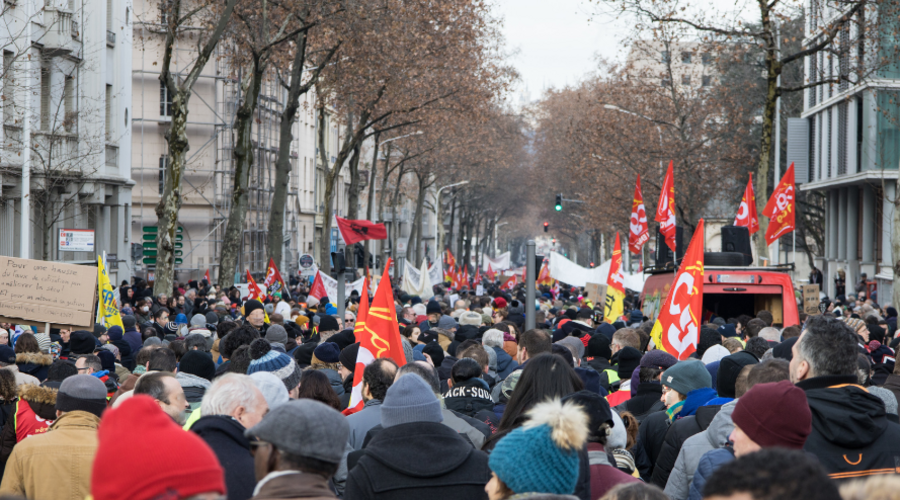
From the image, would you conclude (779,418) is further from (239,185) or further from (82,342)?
(239,185)

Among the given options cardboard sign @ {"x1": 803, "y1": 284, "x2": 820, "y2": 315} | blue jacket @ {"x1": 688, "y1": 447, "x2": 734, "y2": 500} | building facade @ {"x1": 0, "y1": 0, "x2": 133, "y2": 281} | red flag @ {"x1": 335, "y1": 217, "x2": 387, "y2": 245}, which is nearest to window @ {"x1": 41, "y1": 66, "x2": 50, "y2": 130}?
building facade @ {"x1": 0, "y1": 0, "x2": 133, "y2": 281}

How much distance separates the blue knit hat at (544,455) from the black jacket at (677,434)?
231 cm

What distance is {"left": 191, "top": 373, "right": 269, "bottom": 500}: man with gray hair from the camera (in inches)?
159

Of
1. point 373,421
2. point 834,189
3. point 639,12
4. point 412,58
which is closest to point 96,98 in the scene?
point 412,58

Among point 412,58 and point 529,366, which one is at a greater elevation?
point 412,58

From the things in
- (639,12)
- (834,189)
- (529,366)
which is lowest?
(529,366)

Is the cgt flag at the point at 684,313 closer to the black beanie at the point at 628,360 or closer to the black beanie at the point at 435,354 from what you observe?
the black beanie at the point at 628,360

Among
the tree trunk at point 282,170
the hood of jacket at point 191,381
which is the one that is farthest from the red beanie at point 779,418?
the tree trunk at point 282,170

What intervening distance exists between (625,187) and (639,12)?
2358 centimetres

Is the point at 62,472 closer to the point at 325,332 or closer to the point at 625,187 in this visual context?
the point at 325,332

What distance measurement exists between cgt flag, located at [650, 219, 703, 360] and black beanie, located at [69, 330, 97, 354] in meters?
5.12

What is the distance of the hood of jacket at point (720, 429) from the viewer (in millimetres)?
4762

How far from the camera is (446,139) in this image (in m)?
50.5

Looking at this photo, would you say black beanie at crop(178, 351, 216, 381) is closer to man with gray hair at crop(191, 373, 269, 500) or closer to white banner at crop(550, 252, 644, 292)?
man with gray hair at crop(191, 373, 269, 500)
